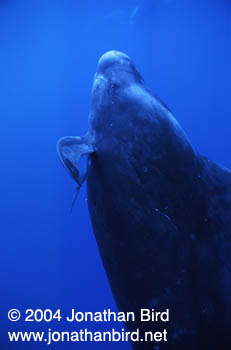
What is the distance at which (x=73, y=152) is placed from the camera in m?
2.85

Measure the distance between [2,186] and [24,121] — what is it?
448 cm

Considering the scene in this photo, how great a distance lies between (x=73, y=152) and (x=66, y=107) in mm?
22491

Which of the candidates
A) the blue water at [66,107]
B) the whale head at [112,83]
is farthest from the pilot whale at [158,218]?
the blue water at [66,107]

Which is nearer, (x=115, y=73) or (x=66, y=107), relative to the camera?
(x=115, y=73)

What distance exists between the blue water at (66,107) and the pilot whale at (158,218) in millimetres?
11528

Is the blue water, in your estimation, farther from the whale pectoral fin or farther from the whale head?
the whale pectoral fin

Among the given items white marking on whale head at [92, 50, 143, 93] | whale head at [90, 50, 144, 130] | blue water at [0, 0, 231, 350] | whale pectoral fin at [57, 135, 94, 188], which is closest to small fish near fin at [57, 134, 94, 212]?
whale pectoral fin at [57, 135, 94, 188]

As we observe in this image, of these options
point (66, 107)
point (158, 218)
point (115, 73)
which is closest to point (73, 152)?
point (158, 218)

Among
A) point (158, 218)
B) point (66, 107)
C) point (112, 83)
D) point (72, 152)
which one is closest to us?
point (72, 152)

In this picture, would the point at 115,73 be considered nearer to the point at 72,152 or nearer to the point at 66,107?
the point at 72,152

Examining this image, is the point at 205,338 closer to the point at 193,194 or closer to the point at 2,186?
the point at 193,194

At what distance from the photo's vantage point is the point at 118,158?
124 inches

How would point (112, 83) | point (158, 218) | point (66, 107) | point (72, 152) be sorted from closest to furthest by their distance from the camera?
point (72, 152) < point (158, 218) < point (112, 83) < point (66, 107)

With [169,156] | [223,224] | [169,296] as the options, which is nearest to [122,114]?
[169,156]
